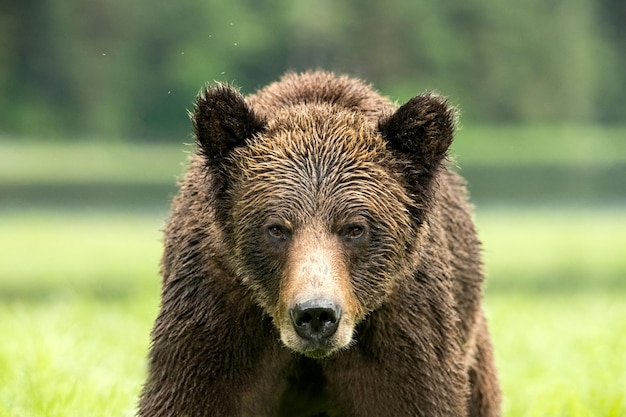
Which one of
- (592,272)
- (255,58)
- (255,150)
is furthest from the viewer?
(255,58)

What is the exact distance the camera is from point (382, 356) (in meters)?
5.03

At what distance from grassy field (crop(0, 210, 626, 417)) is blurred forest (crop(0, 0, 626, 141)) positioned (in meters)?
3.54

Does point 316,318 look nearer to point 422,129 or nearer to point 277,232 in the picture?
point 277,232

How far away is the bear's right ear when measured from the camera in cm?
483

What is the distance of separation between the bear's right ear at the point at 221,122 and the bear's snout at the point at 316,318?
3.21 feet

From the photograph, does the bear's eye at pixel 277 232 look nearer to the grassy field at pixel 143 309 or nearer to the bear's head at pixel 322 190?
the bear's head at pixel 322 190

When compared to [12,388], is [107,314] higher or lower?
higher

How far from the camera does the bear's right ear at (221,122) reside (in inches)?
190

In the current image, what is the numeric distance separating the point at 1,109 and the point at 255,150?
25.5m

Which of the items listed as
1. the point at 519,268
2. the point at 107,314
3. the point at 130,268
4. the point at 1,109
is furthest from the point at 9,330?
the point at 1,109

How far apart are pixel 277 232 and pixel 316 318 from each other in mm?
567

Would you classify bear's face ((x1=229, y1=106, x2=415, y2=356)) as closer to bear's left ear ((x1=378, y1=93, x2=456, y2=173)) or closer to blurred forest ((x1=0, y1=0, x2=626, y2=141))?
bear's left ear ((x1=378, y1=93, x2=456, y2=173))

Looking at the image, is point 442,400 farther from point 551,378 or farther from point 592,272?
point 592,272

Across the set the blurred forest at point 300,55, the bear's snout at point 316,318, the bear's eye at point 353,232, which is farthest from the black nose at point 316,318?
the blurred forest at point 300,55
